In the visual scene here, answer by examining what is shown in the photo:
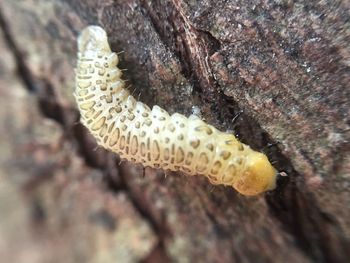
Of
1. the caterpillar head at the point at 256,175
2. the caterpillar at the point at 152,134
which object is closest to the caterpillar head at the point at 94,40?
the caterpillar at the point at 152,134

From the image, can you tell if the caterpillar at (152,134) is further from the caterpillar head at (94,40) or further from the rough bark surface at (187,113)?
the rough bark surface at (187,113)

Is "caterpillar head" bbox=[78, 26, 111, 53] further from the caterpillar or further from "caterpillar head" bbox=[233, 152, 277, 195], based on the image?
"caterpillar head" bbox=[233, 152, 277, 195]

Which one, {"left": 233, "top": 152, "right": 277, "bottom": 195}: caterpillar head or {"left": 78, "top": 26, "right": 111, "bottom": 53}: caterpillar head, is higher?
{"left": 78, "top": 26, "right": 111, "bottom": 53}: caterpillar head

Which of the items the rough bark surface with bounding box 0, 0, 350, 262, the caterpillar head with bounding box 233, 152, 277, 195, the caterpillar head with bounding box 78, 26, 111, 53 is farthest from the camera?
the caterpillar head with bounding box 78, 26, 111, 53

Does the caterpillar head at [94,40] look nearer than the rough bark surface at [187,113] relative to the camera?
No

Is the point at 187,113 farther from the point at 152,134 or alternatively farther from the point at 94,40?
the point at 94,40

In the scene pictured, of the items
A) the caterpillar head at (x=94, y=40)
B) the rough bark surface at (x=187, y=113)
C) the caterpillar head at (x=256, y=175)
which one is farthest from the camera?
the caterpillar head at (x=94, y=40)

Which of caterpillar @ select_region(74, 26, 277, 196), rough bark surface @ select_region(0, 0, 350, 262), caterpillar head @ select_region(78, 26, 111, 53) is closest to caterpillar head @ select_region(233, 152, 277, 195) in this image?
caterpillar @ select_region(74, 26, 277, 196)
